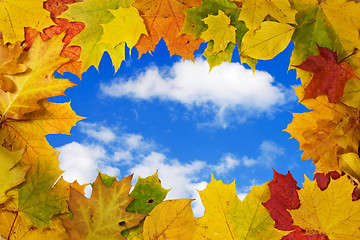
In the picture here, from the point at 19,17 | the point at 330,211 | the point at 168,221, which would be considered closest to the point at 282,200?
the point at 330,211

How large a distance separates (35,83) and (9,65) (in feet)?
0.37

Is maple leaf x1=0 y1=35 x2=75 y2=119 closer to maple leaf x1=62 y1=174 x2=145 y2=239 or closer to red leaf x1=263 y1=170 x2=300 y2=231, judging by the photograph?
maple leaf x1=62 y1=174 x2=145 y2=239

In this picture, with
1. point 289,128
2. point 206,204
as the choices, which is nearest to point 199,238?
point 206,204

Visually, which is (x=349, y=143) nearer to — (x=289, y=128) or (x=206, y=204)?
(x=289, y=128)

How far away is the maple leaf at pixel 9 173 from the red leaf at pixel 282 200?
2.34 ft

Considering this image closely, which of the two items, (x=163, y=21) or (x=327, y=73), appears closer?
(x=327, y=73)

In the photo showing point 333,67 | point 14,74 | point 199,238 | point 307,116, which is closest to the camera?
point 199,238

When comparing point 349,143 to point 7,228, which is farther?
point 349,143

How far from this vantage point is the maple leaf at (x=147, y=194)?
1.02 meters

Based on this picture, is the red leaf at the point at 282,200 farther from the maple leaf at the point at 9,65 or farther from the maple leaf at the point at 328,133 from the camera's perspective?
the maple leaf at the point at 9,65

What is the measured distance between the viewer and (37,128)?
1137 millimetres

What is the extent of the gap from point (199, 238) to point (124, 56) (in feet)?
2.48

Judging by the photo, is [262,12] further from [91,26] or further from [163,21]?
[91,26]

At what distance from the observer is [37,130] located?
44.7 inches
